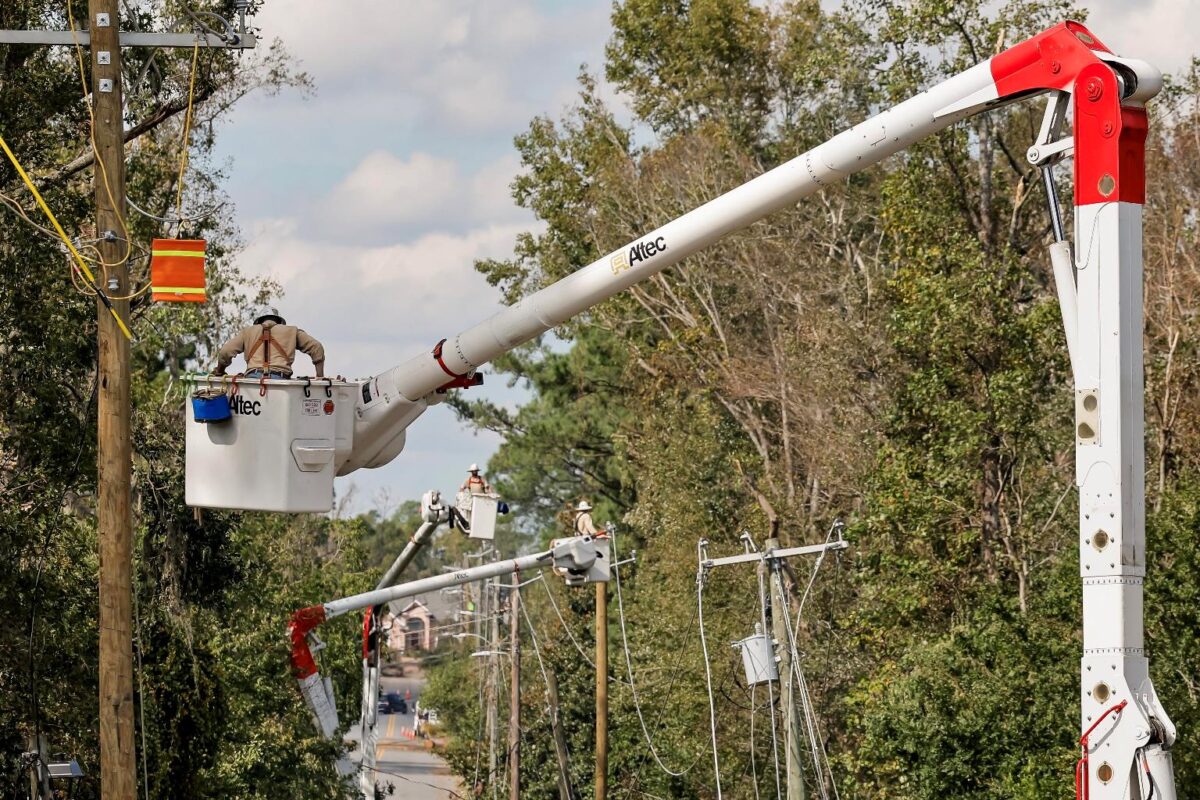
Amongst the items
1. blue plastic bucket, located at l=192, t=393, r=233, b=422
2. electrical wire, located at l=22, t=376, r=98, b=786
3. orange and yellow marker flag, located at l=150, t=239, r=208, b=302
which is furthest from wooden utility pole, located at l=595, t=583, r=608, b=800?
blue plastic bucket, located at l=192, t=393, r=233, b=422

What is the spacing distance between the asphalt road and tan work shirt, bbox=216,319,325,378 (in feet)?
159

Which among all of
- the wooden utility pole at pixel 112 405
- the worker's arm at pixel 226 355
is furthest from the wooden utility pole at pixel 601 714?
the worker's arm at pixel 226 355

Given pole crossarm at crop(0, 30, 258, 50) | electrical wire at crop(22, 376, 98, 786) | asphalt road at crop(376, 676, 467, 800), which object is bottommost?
asphalt road at crop(376, 676, 467, 800)

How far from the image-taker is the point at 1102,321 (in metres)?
10.3

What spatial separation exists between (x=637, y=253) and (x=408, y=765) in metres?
84.8

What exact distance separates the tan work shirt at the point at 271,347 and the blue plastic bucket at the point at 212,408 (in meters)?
0.31

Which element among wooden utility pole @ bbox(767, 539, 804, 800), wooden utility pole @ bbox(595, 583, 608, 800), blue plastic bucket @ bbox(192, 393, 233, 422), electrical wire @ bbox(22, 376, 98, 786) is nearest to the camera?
blue plastic bucket @ bbox(192, 393, 233, 422)

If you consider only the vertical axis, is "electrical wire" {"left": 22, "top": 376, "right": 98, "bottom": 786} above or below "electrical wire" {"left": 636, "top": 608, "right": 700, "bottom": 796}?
above

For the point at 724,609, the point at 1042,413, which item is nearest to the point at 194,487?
the point at 1042,413

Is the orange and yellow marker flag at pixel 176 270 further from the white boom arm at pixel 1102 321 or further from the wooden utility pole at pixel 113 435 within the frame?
the white boom arm at pixel 1102 321

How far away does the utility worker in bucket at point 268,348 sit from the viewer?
13383 millimetres

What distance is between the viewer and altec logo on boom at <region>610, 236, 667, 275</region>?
12.6m

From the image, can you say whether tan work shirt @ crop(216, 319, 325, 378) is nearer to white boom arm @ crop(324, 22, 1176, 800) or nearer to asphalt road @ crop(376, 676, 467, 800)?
white boom arm @ crop(324, 22, 1176, 800)

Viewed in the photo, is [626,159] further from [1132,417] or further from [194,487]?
[1132,417]
